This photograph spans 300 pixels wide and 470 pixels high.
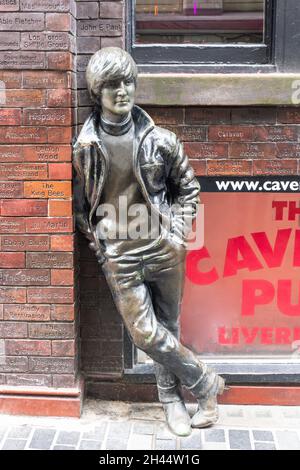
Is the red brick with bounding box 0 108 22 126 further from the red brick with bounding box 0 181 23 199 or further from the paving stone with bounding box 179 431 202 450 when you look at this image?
the paving stone with bounding box 179 431 202 450

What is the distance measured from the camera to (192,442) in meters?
3.71

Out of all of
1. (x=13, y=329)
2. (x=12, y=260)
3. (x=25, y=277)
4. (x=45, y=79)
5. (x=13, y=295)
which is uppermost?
(x=45, y=79)

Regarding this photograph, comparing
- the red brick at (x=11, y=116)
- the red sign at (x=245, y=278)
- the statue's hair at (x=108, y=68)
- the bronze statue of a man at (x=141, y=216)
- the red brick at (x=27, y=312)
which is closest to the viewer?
the statue's hair at (x=108, y=68)

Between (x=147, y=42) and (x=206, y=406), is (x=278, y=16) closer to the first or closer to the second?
(x=147, y=42)

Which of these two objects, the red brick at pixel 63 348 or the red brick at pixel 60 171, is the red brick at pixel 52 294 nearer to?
the red brick at pixel 63 348

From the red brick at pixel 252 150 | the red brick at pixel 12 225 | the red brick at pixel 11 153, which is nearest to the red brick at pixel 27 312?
the red brick at pixel 12 225

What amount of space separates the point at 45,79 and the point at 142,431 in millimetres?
2300

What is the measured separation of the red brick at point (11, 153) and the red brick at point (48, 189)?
165 mm

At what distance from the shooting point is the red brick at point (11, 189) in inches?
150

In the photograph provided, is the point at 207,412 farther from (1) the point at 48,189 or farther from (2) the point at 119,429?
(1) the point at 48,189

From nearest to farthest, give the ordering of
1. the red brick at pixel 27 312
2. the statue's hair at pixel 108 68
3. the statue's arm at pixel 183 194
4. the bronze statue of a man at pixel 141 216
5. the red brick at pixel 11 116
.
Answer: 1. the statue's hair at pixel 108 68
2. the bronze statue of a man at pixel 141 216
3. the statue's arm at pixel 183 194
4. the red brick at pixel 11 116
5. the red brick at pixel 27 312

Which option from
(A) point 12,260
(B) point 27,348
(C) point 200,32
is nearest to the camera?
(A) point 12,260

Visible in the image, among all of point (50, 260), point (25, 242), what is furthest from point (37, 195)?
point (50, 260)
